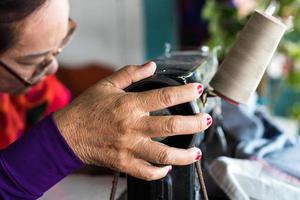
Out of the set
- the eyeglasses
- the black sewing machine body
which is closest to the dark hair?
the eyeglasses

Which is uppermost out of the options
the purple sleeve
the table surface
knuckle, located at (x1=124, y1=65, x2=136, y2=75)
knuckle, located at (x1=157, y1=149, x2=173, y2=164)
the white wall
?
knuckle, located at (x1=124, y1=65, x2=136, y2=75)

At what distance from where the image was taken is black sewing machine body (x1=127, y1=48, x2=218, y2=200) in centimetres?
62

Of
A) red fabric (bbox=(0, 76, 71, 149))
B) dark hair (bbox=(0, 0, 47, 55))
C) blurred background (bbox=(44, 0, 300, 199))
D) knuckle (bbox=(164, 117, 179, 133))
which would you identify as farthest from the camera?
blurred background (bbox=(44, 0, 300, 199))

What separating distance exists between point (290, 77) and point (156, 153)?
1406mm

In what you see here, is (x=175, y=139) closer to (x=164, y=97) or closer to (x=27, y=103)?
(x=164, y=97)

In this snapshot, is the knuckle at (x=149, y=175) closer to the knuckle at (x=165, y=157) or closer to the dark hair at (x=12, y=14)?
the knuckle at (x=165, y=157)

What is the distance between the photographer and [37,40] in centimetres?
87

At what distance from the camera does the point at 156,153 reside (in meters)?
0.58

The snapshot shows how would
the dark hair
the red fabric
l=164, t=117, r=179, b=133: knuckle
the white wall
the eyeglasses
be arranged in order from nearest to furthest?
l=164, t=117, r=179, b=133: knuckle < the dark hair < the eyeglasses < the red fabric < the white wall

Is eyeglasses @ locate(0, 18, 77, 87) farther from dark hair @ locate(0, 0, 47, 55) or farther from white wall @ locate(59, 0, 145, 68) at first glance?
white wall @ locate(59, 0, 145, 68)

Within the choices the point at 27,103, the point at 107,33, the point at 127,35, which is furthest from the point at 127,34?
the point at 27,103

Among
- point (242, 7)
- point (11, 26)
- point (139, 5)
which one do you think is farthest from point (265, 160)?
point (139, 5)

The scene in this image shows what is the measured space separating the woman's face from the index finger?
312 millimetres

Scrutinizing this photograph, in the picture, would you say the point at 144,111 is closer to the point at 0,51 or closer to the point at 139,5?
the point at 0,51
